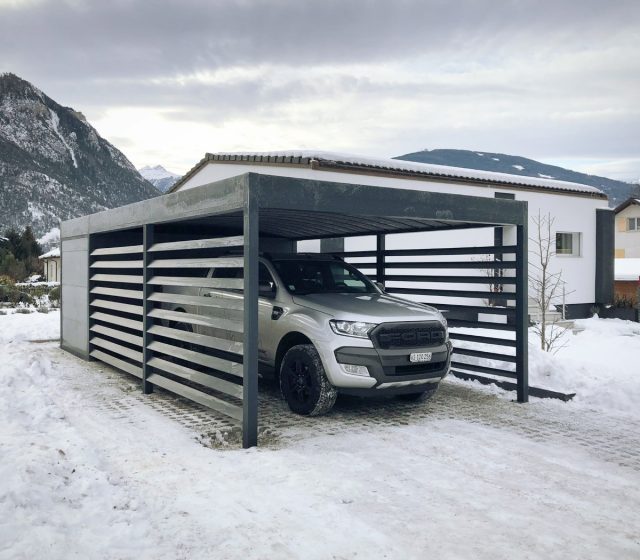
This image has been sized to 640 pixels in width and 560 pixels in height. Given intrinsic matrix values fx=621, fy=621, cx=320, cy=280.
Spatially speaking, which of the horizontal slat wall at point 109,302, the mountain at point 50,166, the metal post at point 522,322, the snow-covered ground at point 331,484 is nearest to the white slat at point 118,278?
the horizontal slat wall at point 109,302

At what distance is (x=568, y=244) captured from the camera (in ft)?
73.4

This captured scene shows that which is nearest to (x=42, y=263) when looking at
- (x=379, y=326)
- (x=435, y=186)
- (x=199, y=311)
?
(x=435, y=186)

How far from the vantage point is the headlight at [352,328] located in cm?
691

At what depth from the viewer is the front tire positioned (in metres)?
6.96

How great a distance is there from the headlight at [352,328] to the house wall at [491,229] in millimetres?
8061

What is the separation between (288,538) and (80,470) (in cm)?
208

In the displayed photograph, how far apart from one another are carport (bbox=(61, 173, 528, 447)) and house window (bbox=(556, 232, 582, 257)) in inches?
474

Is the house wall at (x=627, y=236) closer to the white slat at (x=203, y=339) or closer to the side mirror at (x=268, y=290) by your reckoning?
the side mirror at (x=268, y=290)

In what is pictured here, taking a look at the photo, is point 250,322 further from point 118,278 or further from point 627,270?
point 627,270

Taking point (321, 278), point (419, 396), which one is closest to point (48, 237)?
point (321, 278)

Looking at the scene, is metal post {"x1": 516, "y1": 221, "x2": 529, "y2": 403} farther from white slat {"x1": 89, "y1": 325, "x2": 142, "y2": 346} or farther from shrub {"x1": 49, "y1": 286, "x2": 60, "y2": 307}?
shrub {"x1": 49, "y1": 286, "x2": 60, "y2": 307}

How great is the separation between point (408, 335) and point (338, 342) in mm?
874

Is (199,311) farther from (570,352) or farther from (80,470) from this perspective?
(570,352)

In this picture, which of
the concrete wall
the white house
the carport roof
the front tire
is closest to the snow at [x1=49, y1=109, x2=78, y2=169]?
the white house
